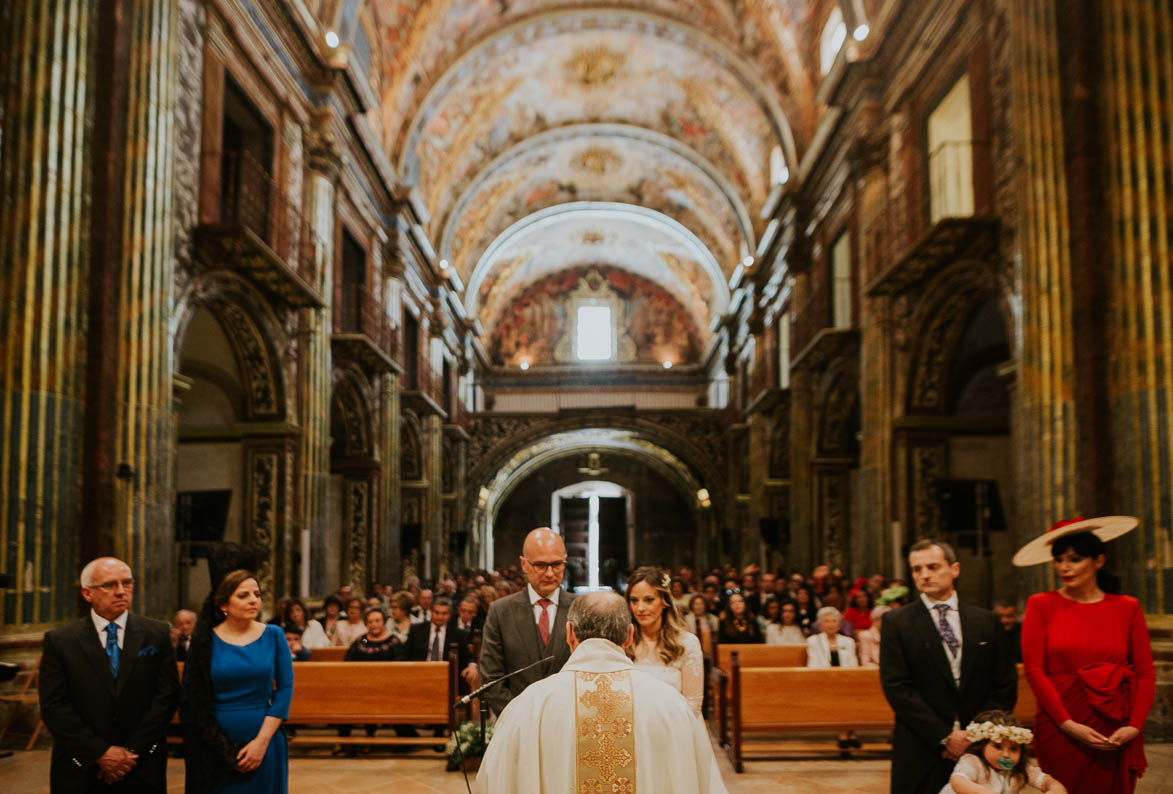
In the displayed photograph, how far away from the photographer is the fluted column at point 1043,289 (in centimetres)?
948

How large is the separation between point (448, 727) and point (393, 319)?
14.2 meters

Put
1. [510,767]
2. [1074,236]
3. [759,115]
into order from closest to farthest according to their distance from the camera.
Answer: [510,767], [1074,236], [759,115]

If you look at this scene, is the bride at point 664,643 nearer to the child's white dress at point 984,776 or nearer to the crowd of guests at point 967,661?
the crowd of guests at point 967,661

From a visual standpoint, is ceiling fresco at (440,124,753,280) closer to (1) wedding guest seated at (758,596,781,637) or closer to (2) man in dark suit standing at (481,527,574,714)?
(1) wedding guest seated at (758,596,781,637)

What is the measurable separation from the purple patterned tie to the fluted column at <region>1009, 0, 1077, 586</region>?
545cm

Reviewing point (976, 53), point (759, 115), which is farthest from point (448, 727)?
point (759, 115)

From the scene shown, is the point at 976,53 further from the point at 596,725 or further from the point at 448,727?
the point at 596,725

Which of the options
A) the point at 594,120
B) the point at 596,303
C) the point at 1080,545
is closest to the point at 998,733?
the point at 1080,545

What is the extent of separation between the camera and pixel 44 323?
28.5ft

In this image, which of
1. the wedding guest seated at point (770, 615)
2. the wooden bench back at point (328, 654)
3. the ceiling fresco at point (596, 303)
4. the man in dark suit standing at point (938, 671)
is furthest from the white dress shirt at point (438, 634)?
the ceiling fresco at point (596, 303)

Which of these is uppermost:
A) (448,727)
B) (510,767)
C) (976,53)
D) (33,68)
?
(976,53)

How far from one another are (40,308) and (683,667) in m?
6.64

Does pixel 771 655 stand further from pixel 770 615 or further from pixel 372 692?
pixel 372 692

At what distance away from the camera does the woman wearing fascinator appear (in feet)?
14.8
